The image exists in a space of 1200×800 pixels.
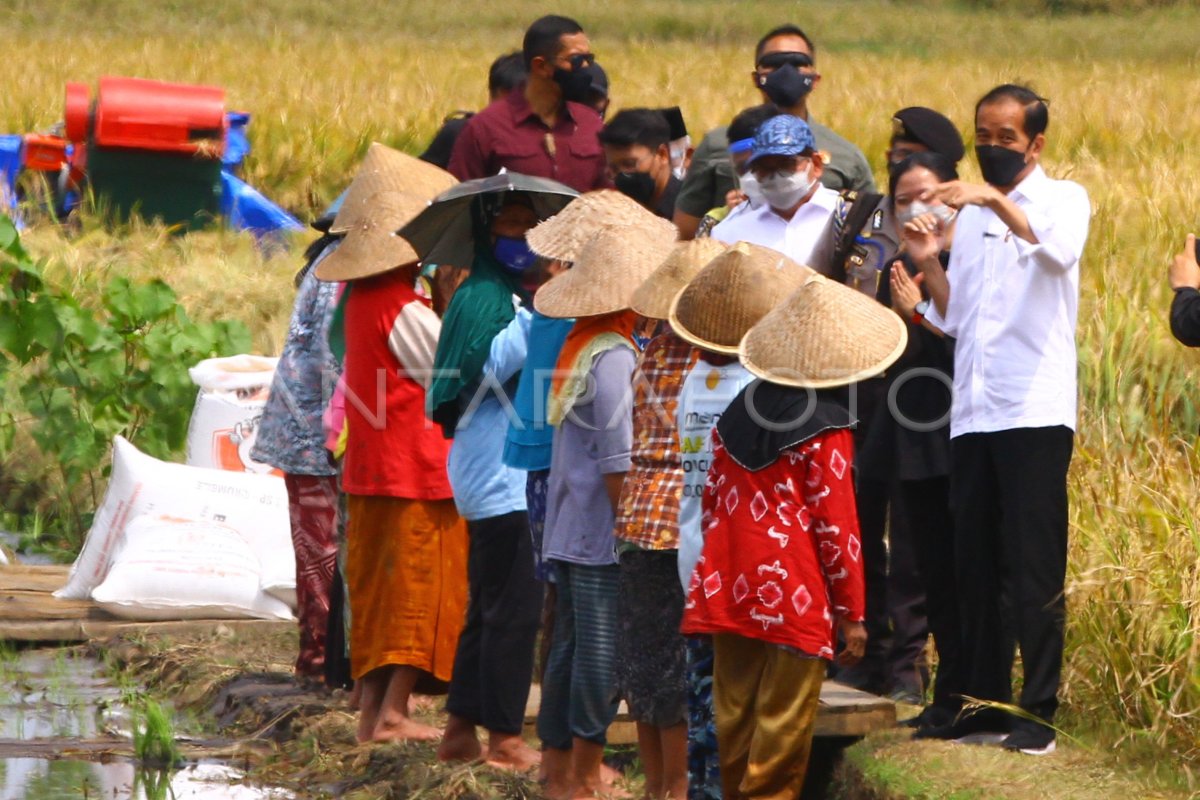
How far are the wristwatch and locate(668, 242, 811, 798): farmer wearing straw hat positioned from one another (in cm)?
72

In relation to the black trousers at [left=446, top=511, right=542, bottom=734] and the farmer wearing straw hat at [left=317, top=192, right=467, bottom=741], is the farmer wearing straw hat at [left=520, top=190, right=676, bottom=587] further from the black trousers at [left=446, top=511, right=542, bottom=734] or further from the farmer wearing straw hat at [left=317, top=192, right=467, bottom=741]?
the farmer wearing straw hat at [left=317, top=192, right=467, bottom=741]

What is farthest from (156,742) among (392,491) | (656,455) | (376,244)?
(656,455)

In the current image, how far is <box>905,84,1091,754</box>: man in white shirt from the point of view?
5.19 m

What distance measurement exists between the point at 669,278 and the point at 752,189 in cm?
102

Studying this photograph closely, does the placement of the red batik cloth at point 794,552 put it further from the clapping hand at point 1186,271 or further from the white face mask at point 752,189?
the white face mask at point 752,189

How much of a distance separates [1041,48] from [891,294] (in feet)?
89.2

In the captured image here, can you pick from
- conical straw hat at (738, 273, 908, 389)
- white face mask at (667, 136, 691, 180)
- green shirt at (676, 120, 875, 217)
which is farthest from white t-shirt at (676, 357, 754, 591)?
white face mask at (667, 136, 691, 180)

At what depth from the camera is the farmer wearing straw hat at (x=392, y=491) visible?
586 cm

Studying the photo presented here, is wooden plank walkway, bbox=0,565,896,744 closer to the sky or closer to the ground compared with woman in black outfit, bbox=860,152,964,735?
closer to the ground

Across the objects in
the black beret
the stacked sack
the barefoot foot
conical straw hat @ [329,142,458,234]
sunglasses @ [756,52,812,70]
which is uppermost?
sunglasses @ [756,52,812,70]

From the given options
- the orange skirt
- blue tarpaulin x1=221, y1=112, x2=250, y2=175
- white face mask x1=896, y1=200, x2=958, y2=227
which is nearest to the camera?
white face mask x1=896, y1=200, x2=958, y2=227

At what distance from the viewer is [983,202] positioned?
16.5ft

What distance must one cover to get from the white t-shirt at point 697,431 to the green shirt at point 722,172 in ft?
6.68

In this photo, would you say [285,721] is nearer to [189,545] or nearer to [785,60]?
[189,545]
